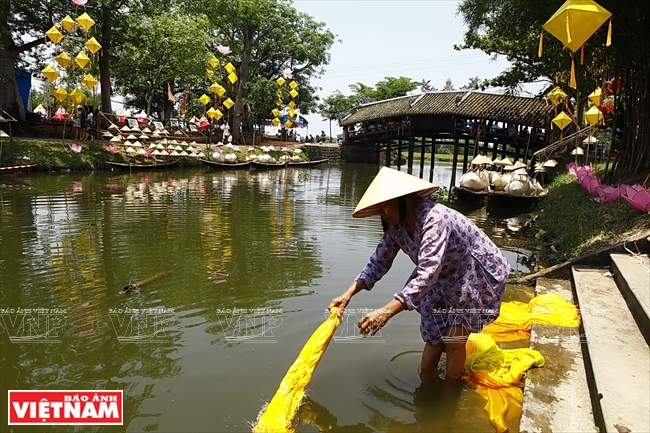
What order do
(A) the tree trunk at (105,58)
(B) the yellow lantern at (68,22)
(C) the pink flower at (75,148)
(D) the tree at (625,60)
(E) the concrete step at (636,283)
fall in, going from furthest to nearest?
(A) the tree trunk at (105,58) < (C) the pink flower at (75,148) < (B) the yellow lantern at (68,22) < (D) the tree at (625,60) < (E) the concrete step at (636,283)

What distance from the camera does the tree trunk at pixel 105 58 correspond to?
20.4m

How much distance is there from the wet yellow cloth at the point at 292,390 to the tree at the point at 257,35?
1149 inches

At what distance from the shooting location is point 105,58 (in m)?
21.6

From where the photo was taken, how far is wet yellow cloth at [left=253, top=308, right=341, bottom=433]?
2436 mm

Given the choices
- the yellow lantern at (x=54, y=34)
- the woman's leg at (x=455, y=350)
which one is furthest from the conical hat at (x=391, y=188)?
the yellow lantern at (x=54, y=34)

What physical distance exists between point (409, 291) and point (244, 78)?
3033 centimetres

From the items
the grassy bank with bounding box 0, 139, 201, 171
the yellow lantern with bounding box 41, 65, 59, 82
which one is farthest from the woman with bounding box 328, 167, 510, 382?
the grassy bank with bounding box 0, 139, 201, 171

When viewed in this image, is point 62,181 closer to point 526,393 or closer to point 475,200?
point 475,200

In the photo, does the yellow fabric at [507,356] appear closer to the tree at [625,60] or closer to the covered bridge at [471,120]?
the tree at [625,60]

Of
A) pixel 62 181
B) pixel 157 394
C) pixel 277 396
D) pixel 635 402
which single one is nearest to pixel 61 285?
pixel 157 394

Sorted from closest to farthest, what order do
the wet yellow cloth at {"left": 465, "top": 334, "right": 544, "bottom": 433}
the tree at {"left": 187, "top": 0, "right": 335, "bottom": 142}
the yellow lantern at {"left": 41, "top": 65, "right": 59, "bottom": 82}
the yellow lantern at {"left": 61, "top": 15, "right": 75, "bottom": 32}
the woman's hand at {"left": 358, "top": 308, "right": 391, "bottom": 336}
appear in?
the woman's hand at {"left": 358, "top": 308, "right": 391, "bottom": 336} → the wet yellow cloth at {"left": 465, "top": 334, "right": 544, "bottom": 433} → the yellow lantern at {"left": 61, "top": 15, "right": 75, "bottom": 32} → the yellow lantern at {"left": 41, "top": 65, "right": 59, "bottom": 82} → the tree at {"left": 187, "top": 0, "right": 335, "bottom": 142}

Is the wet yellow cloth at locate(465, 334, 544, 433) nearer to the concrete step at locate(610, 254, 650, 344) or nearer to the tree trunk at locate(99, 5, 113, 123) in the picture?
the concrete step at locate(610, 254, 650, 344)

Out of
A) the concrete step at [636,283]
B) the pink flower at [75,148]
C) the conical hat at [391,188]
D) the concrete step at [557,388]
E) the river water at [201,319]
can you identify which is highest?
the pink flower at [75,148]

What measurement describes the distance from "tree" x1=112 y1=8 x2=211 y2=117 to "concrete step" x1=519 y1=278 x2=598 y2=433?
2247cm
